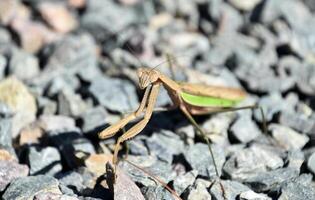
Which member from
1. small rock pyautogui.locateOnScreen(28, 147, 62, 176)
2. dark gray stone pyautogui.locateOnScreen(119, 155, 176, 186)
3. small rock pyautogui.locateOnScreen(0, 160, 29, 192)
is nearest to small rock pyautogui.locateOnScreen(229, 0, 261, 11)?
dark gray stone pyautogui.locateOnScreen(119, 155, 176, 186)

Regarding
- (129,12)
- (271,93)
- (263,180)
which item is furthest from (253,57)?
(263,180)

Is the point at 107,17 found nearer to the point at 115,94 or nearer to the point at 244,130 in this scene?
the point at 115,94

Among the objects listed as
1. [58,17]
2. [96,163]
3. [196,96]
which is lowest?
[96,163]

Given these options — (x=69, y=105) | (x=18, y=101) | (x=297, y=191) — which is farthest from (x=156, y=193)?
(x=18, y=101)

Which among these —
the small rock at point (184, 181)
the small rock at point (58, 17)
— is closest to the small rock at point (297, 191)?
the small rock at point (184, 181)

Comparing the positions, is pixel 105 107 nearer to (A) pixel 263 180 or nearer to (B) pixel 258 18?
(A) pixel 263 180

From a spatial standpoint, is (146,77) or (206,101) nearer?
(146,77)
